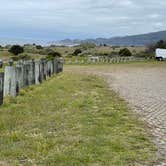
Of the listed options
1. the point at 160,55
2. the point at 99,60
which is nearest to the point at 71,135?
the point at 99,60

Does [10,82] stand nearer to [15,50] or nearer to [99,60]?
[99,60]

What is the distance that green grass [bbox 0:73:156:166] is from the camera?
6.43m

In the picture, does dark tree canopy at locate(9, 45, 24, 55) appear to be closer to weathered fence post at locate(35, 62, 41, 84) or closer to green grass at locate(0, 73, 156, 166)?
weathered fence post at locate(35, 62, 41, 84)

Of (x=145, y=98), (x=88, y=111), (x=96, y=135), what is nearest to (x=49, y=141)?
(x=96, y=135)

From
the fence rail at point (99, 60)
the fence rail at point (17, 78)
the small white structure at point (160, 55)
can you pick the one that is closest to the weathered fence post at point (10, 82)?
the fence rail at point (17, 78)

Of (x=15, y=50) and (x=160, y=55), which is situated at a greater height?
(x=15, y=50)

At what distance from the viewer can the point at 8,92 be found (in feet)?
41.7

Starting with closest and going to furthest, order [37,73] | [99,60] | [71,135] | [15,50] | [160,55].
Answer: [71,135], [37,73], [99,60], [15,50], [160,55]

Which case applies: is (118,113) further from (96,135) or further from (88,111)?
(96,135)

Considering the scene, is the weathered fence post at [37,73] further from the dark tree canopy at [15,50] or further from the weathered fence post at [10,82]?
the dark tree canopy at [15,50]

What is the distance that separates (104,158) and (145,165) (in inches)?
23.0

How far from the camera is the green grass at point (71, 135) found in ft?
21.1

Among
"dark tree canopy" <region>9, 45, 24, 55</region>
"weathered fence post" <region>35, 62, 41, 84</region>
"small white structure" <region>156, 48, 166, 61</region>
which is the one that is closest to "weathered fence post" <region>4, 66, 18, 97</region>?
"weathered fence post" <region>35, 62, 41, 84</region>

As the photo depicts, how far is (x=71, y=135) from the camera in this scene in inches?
315
